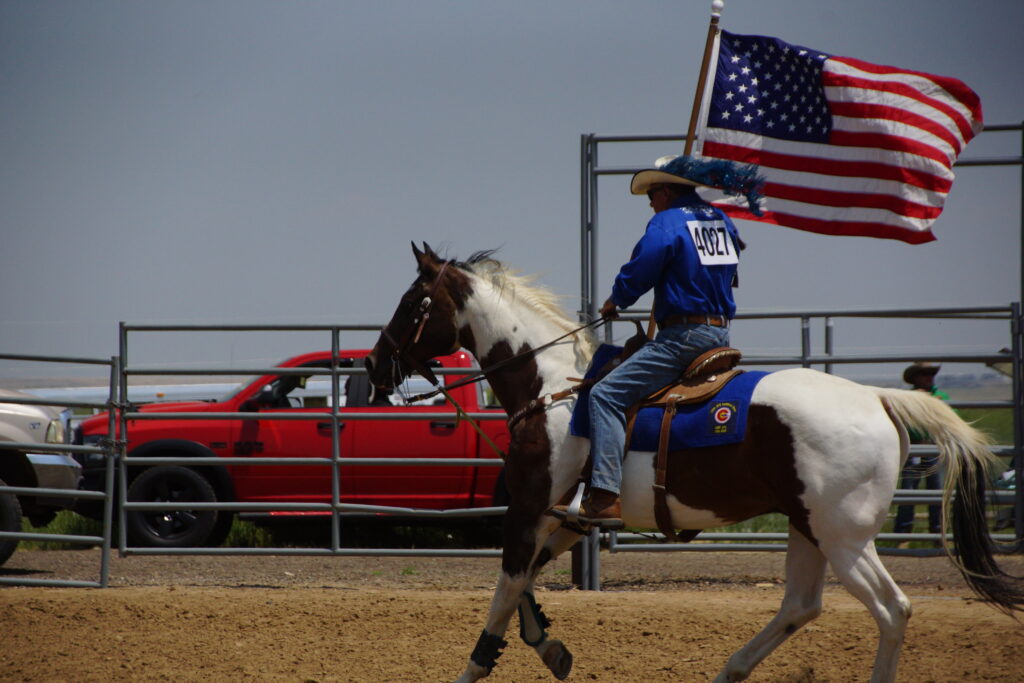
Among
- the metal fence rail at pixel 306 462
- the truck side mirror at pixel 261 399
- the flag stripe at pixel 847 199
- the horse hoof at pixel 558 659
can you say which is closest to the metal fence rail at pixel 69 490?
the metal fence rail at pixel 306 462

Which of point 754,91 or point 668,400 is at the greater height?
point 754,91

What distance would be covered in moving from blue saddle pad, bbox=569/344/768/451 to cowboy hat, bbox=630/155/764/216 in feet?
3.15

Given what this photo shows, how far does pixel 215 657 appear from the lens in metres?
6.21

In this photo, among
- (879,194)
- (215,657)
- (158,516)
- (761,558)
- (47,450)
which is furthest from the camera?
(761,558)

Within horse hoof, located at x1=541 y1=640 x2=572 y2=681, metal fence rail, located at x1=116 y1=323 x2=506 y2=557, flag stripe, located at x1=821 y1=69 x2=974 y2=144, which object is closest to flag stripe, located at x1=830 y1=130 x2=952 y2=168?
flag stripe, located at x1=821 y1=69 x2=974 y2=144

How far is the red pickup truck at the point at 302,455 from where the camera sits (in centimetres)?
991

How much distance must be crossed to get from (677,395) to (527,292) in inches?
43.3

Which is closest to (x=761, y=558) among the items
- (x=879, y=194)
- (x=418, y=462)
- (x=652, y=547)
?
(x=652, y=547)

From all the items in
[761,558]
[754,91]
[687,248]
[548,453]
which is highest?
[754,91]

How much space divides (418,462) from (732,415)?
13.4 ft

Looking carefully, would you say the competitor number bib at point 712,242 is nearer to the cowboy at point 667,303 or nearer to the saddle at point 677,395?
the cowboy at point 667,303

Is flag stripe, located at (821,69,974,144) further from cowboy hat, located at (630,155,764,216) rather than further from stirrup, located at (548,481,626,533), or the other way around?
stirrup, located at (548,481,626,533)

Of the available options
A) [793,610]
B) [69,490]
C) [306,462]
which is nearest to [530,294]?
[793,610]

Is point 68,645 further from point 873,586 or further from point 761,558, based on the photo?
point 761,558
